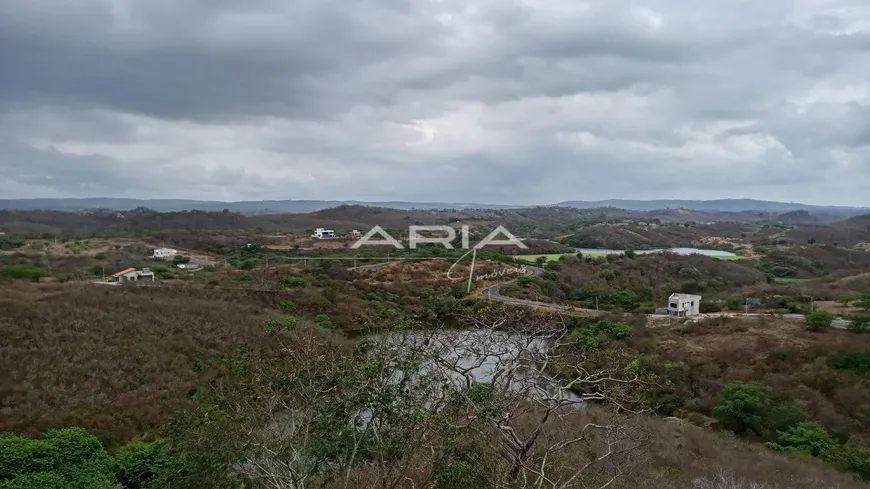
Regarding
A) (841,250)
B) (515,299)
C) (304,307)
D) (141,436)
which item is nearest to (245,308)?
(304,307)

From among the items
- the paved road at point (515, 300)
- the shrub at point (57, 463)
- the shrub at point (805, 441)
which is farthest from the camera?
the paved road at point (515, 300)

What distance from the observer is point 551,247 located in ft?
269

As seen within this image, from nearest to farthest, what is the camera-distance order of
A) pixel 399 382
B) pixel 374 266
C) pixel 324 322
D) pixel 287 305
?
1. pixel 399 382
2. pixel 324 322
3. pixel 287 305
4. pixel 374 266

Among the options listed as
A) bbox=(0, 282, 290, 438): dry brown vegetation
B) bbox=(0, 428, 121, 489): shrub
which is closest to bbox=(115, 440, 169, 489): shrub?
bbox=(0, 428, 121, 489): shrub

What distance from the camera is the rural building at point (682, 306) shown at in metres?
36.1

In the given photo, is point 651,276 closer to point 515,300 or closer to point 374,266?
point 515,300

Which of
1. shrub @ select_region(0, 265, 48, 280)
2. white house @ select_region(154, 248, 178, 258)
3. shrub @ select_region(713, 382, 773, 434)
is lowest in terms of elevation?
shrub @ select_region(713, 382, 773, 434)

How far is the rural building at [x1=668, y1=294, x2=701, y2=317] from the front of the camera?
3606 cm

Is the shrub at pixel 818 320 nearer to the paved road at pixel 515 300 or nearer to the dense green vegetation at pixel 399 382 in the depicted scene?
the dense green vegetation at pixel 399 382

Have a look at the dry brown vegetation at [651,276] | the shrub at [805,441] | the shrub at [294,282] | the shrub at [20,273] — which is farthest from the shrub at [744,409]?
the shrub at [20,273]

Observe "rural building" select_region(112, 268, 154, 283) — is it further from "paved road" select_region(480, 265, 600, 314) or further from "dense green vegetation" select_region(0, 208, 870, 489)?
"paved road" select_region(480, 265, 600, 314)

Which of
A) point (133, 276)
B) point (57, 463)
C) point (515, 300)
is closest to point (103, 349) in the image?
point (57, 463)

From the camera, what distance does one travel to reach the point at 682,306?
36.2 metres

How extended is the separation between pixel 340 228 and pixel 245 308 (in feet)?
255
